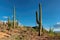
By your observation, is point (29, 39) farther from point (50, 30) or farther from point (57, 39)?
point (50, 30)

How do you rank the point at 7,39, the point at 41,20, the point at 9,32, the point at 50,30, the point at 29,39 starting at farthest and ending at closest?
the point at 50,30
the point at 9,32
the point at 41,20
the point at 29,39
the point at 7,39

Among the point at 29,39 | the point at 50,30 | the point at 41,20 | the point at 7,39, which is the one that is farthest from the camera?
the point at 50,30

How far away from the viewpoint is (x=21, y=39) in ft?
61.7

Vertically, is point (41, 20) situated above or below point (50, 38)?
above

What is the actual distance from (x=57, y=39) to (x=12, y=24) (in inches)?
296

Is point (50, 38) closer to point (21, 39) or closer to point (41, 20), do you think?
point (41, 20)

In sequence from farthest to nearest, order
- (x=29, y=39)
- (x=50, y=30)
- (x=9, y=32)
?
(x=50, y=30) < (x=9, y=32) < (x=29, y=39)

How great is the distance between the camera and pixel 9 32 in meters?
22.3

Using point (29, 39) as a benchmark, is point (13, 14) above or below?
above

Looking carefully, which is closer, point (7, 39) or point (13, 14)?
point (7, 39)

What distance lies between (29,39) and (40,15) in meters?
3.34

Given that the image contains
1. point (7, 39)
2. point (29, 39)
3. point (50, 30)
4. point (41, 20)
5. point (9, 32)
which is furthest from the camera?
point (50, 30)

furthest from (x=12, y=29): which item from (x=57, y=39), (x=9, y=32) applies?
(x=57, y=39)

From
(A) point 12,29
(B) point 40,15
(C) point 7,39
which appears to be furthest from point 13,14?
→ (C) point 7,39
